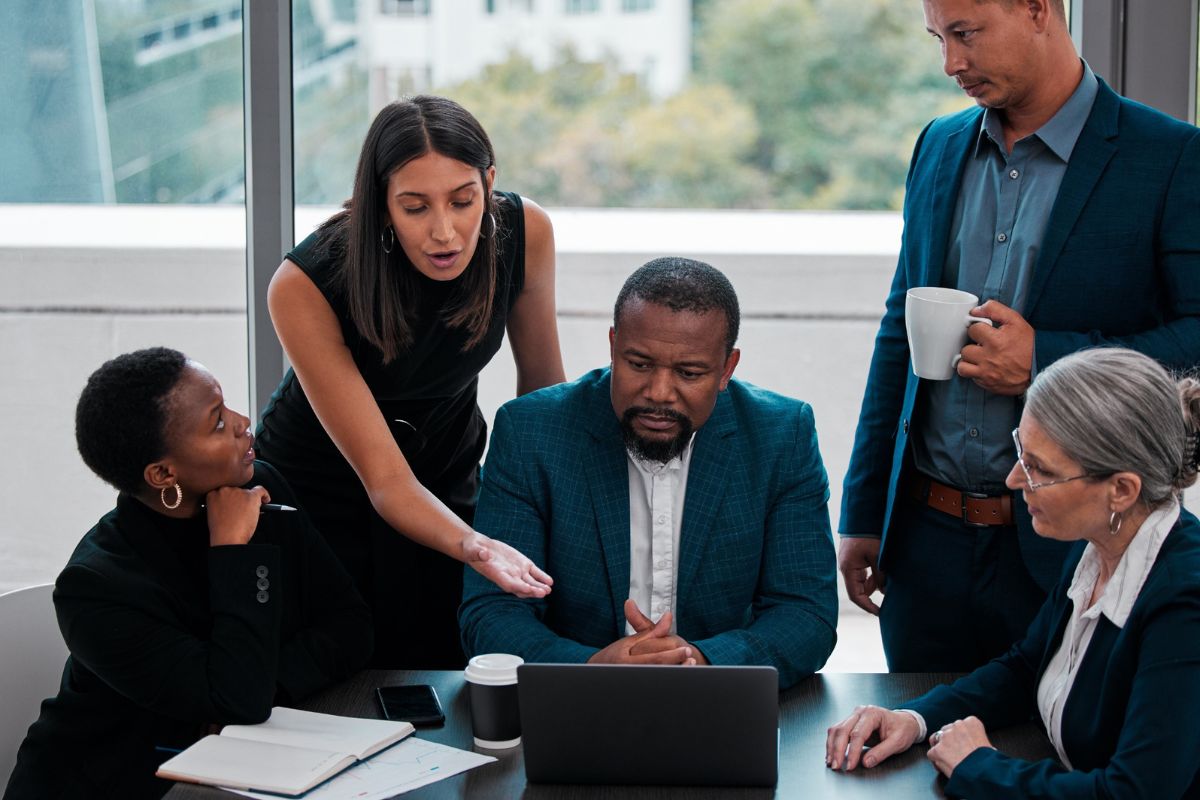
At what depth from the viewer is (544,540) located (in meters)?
1.99

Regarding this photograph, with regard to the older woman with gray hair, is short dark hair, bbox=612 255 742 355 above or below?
above

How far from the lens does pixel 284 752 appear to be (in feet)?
4.97

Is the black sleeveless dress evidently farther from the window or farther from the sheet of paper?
the window

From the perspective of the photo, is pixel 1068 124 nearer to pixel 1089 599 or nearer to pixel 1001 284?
pixel 1001 284

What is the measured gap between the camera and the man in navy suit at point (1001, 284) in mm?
1892

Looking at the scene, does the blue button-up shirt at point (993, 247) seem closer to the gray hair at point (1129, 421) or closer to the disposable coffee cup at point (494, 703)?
the gray hair at point (1129, 421)

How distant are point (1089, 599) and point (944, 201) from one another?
29.1 inches

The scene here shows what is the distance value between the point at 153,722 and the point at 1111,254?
5.01 feet

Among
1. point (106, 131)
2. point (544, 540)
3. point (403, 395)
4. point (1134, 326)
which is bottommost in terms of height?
point (544, 540)

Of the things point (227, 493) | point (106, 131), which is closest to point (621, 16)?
point (106, 131)

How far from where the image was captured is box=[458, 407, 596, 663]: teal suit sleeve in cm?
179

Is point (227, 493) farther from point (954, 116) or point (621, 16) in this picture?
point (621, 16)

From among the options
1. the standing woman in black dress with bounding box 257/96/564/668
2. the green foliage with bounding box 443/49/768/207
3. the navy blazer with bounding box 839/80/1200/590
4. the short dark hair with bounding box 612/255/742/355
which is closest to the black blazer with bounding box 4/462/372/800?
the standing woman in black dress with bounding box 257/96/564/668

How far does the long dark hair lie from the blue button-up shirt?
76 centimetres
